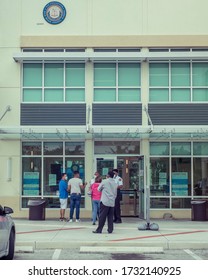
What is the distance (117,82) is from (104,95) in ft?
2.44

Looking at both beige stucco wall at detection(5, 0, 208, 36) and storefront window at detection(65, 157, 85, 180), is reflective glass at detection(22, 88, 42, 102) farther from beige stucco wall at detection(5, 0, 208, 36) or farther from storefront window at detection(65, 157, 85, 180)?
storefront window at detection(65, 157, 85, 180)

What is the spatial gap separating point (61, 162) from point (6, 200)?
265cm

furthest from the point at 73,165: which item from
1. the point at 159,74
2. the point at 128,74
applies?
the point at 159,74

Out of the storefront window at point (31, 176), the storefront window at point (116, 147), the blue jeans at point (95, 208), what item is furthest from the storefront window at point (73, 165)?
the blue jeans at point (95, 208)

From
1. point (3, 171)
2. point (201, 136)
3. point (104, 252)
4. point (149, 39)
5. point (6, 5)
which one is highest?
point (6, 5)

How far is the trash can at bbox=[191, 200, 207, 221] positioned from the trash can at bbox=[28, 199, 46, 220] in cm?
560

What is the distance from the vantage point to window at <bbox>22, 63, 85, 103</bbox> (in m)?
21.5

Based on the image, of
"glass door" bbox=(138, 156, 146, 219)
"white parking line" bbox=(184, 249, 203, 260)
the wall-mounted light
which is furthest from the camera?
the wall-mounted light

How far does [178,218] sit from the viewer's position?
829 inches

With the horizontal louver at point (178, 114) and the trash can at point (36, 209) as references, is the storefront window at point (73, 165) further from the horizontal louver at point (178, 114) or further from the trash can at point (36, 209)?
the horizontal louver at point (178, 114)

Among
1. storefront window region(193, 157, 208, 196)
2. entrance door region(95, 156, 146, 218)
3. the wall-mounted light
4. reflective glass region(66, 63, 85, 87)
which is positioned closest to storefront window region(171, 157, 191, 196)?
storefront window region(193, 157, 208, 196)

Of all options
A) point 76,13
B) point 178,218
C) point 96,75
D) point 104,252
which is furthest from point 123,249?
point 76,13

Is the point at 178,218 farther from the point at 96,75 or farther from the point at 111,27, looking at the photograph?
the point at 111,27

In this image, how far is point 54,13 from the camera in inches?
846
